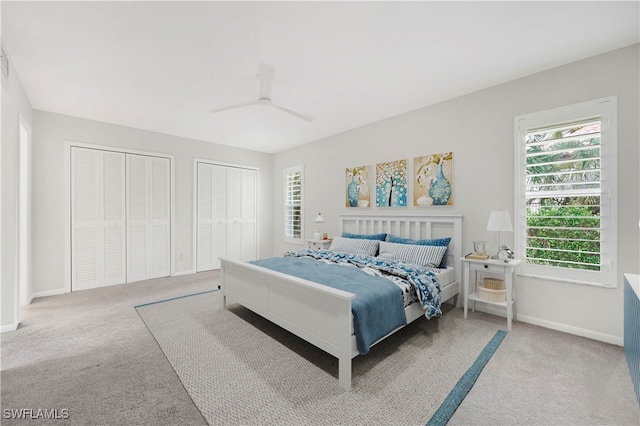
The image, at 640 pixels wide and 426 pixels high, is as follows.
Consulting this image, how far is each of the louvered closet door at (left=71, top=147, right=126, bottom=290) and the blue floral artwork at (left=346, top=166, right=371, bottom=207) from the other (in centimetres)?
388

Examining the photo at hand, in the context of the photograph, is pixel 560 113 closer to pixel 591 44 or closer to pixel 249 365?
pixel 591 44

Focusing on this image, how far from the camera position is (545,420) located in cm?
163

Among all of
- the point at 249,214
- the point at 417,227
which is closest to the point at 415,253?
the point at 417,227

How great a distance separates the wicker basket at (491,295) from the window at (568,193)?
0.40 m

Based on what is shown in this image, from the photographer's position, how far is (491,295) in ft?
9.81

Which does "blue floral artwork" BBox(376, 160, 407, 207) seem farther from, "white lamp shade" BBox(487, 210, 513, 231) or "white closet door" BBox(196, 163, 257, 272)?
"white closet door" BBox(196, 163, 257, 272)

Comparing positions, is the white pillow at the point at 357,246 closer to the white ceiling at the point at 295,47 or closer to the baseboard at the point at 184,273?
the white ceiling at the point at 295,47

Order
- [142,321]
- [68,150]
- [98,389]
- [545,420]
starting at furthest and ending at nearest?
[68,150], [142,321], [98,389], [545,420]

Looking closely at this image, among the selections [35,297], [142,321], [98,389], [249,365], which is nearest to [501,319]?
[249,365]

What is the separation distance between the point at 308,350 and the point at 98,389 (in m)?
1.53

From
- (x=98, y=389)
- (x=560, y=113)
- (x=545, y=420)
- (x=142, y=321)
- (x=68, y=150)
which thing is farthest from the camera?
(x=68, y=150)

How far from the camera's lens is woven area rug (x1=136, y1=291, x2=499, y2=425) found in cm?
170

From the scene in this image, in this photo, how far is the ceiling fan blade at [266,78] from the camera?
270cm

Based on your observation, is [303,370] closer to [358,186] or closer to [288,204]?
[358,186]
